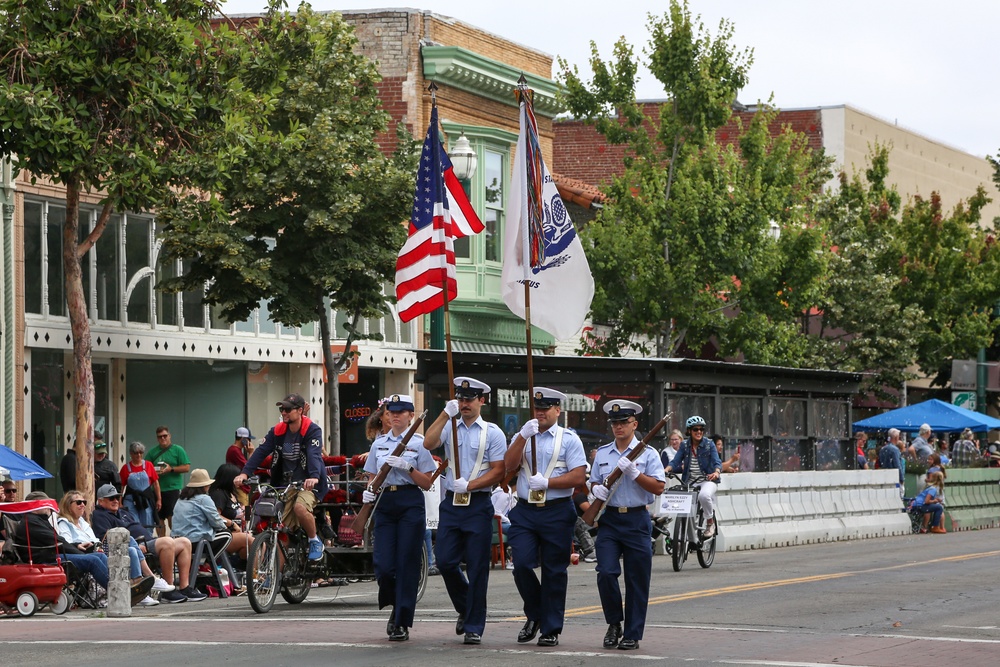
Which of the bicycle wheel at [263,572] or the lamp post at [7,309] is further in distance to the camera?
the lamp post at [7,309]

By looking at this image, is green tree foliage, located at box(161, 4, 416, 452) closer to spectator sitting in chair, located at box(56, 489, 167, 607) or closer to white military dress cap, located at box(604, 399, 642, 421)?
spectator sitting in chair, located at box(56, 489, 167, 607)

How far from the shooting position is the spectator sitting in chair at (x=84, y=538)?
17.2 meters

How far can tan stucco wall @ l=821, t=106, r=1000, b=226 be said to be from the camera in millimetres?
55156

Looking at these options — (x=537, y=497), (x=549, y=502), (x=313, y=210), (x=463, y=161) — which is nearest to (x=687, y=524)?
(x=463, y=161)

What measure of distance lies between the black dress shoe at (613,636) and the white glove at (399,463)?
1.99 metres

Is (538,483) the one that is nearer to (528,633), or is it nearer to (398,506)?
(528,633)

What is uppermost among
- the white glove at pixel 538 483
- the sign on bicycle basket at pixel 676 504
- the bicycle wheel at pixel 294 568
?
the white glove at pixel 538 483

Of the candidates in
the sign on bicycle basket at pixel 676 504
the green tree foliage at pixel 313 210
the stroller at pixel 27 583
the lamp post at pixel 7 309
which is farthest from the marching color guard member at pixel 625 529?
the lamp post at pixel 7 309

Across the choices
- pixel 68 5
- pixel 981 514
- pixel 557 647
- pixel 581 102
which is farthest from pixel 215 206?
pixel 981 514

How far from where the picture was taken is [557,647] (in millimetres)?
12484

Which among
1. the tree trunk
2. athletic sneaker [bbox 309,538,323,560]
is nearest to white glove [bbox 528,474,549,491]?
athletic sneaker [bbox 309,538,323,560]

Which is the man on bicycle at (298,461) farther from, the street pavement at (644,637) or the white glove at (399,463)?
the white glove at (399,463)

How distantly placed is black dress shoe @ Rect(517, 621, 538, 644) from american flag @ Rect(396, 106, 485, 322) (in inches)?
141

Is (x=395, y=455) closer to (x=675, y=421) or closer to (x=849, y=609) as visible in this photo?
(x=849, y=609)
